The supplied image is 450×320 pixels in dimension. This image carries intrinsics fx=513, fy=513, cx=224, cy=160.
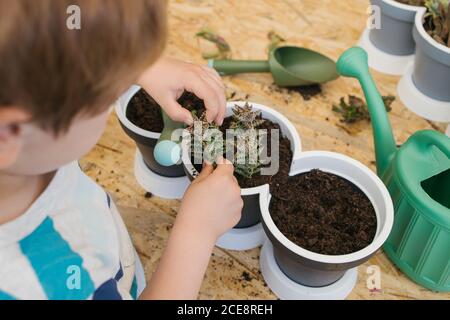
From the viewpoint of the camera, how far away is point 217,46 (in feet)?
3.03

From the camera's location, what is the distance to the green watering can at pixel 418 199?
0.58 m

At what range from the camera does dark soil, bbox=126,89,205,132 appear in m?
0.67

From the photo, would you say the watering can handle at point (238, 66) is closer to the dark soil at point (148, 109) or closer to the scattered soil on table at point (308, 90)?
the scattered soil on table at point (308, 90)

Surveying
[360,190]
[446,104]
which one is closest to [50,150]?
[360,190]

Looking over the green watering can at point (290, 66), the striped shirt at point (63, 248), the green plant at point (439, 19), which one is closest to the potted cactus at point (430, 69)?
the green plant at point (439, 19)

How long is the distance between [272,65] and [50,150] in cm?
54

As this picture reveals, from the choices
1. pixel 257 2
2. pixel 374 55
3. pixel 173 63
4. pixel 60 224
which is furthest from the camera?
pixel 257 2

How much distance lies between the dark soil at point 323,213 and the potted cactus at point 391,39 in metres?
0.37

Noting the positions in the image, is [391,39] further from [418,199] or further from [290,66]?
[418,199]

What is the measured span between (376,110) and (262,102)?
0.22 meters

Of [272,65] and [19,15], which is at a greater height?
[19,15]

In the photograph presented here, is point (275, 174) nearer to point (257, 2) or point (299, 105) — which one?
point (299, 105)

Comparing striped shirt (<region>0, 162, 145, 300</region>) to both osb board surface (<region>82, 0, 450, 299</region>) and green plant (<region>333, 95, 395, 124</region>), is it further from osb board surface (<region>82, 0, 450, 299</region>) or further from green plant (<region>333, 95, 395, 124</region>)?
green plant (<region>333, 95, 395, 124</region>)

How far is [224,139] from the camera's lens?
2.09 ft
